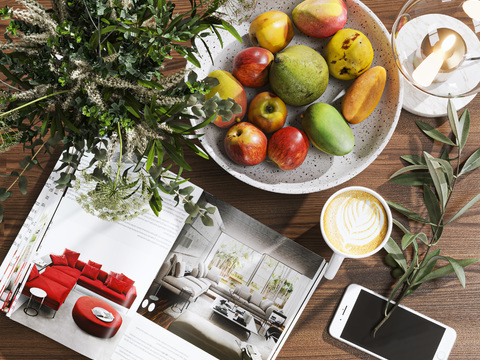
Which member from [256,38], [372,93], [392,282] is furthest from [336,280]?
[256,38]

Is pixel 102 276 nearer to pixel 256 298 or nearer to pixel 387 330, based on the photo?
pixel 256 298

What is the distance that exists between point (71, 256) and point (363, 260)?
0.56 m

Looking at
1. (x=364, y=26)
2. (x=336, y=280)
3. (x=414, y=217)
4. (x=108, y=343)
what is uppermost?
(x=364, y=26)

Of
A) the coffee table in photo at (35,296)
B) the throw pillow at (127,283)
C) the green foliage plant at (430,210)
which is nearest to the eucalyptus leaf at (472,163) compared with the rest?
the green foliage plant at (430,210)

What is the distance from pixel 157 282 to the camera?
78 cm

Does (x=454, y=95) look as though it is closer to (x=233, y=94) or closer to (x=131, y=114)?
(x=233, y=94)

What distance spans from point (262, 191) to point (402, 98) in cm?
30

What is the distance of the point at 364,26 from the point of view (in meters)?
0.74

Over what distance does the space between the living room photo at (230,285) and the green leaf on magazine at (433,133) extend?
32cm

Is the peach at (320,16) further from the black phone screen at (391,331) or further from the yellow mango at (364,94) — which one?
the black phone screen at (391,331)

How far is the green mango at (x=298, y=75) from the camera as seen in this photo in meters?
0.68

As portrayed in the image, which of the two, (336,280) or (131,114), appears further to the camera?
(336,280)

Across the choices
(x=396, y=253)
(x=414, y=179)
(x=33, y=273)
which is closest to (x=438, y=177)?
(x=414, y=179)

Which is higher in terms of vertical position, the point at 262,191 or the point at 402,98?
the point at 402,98
